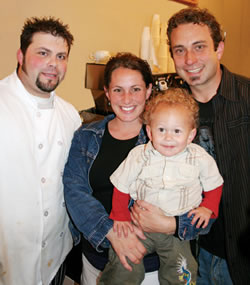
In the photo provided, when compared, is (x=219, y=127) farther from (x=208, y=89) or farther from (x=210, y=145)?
(x=208, y=89)

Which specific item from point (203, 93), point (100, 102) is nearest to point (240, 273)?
point (203, 93)

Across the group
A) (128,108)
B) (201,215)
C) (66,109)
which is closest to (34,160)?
(66,109)

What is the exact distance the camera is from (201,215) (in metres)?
1.13

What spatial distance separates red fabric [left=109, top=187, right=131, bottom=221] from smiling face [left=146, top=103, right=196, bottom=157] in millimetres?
257

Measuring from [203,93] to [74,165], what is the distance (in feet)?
2.50

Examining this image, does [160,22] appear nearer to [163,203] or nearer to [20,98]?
[20,98]

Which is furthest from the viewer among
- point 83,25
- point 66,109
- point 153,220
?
point 83,25

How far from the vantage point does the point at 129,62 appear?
133 cm

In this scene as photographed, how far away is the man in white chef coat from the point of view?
122cm

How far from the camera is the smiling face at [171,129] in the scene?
112cm

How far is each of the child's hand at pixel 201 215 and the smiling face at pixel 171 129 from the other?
26cm

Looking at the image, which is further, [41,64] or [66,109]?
[66,109]

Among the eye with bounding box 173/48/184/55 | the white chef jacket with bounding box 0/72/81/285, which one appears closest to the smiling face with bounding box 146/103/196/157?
the eye with bounding box 173/48/184/55

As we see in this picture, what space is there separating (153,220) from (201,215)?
206 millimetres
